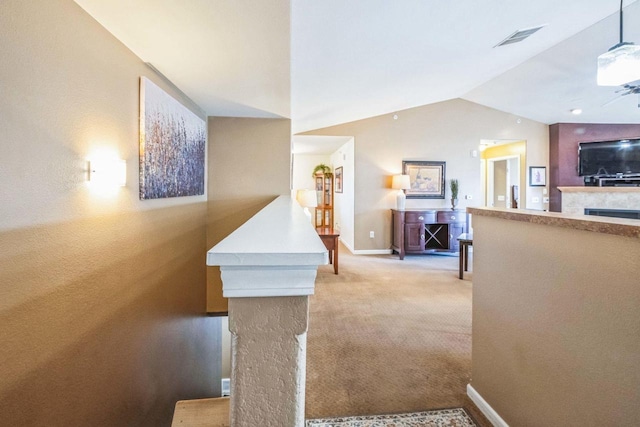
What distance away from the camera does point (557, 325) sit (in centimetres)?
133

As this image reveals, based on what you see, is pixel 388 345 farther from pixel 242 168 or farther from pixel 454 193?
pixel 454 193

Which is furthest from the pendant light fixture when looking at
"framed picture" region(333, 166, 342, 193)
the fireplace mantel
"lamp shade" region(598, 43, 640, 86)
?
"framed picture" region(333, 166, 342, 193)

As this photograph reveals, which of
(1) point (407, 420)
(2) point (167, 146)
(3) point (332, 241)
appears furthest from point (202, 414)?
(3) point (332, 241)

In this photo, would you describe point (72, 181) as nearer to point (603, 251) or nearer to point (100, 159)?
point (100, 159)

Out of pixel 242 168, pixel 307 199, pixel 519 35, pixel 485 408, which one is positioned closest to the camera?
pixel 485 408

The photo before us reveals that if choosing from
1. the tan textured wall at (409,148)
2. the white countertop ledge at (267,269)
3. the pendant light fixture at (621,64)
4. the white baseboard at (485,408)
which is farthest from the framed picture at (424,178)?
the white countertop ledge at (267,269)

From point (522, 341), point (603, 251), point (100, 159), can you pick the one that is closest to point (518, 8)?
point (603, 251)

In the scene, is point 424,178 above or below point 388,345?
above

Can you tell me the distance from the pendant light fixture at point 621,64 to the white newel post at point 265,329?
12.3 feet

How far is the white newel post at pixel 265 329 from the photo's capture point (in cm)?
62

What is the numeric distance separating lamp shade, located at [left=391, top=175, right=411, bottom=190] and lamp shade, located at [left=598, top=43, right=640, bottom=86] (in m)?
3.08

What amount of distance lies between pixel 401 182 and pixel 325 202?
311 cm

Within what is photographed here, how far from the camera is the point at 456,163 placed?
20.3 feet

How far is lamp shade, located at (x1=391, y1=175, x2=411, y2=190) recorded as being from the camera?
580 centimetres
